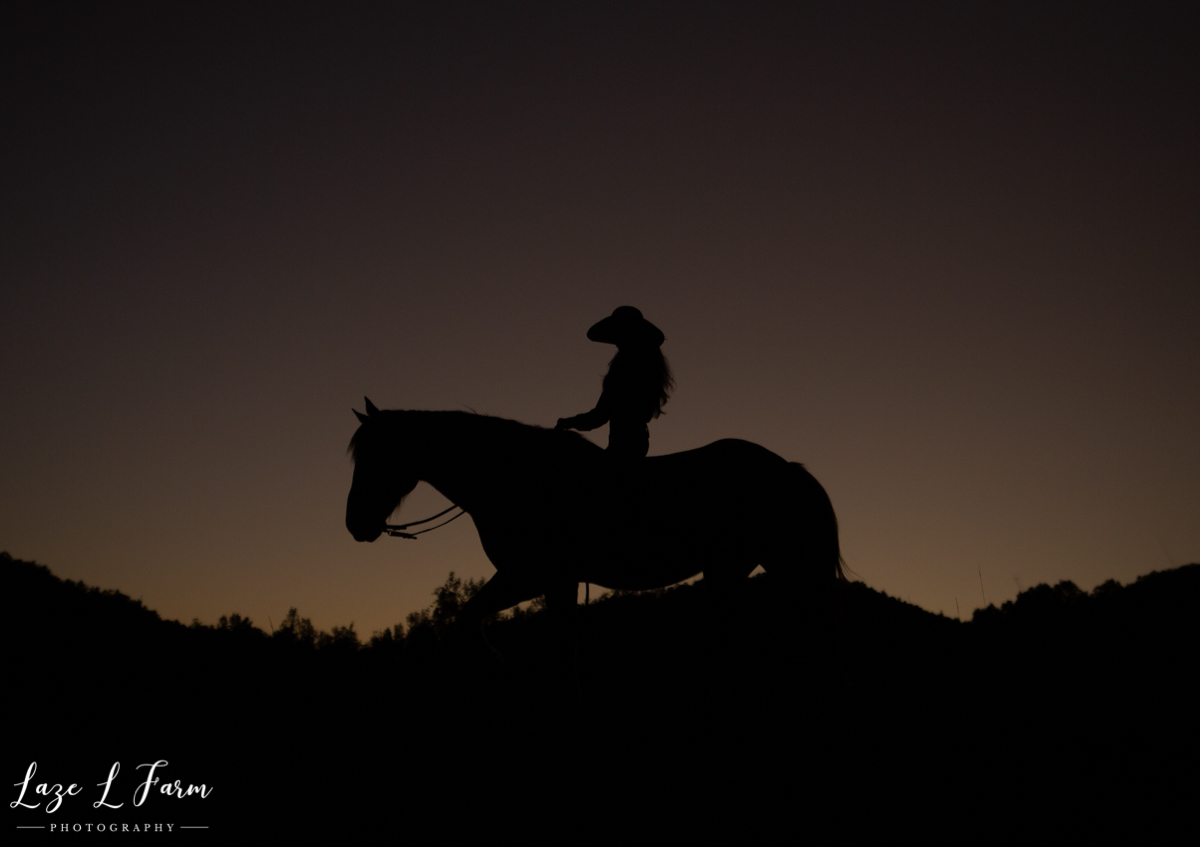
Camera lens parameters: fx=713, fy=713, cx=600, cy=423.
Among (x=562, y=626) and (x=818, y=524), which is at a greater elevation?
(x=818, y=524)

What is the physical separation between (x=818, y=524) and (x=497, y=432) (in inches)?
118

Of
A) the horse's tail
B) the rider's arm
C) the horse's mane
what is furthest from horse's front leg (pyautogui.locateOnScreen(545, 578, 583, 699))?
the horse's tail

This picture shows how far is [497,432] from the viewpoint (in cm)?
648

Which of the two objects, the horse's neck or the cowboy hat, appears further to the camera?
the cowboy hat

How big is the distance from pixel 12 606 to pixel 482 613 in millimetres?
7158

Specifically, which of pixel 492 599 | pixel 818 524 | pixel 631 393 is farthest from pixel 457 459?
pixel 818 524

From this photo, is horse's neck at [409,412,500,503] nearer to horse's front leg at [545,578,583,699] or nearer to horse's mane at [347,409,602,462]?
horse's mane at [347,409,602,462]

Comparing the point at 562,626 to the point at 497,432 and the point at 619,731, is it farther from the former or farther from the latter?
the point at 497,432

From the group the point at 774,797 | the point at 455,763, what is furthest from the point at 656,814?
the point at 455,763

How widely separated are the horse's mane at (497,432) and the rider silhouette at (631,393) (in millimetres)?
300

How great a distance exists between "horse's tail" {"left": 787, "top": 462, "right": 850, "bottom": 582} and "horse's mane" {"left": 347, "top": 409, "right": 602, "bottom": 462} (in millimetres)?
1870

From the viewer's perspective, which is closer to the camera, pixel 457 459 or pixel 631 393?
pixel 457 459

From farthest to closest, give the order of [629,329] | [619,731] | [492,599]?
1. [629,329]
2. [619,731]
3. [492,599]

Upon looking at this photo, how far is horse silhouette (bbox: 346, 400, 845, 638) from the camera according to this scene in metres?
6.22
